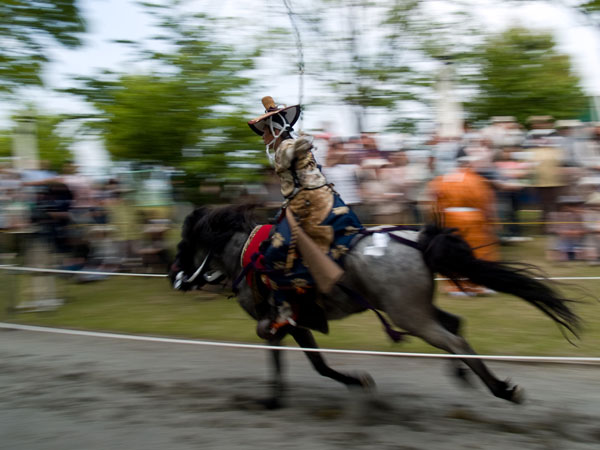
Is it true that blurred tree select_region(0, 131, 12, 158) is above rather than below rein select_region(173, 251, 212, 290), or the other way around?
below

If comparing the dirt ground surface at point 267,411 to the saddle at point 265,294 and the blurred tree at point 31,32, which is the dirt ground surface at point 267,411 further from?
the blurred tree at point 31,32

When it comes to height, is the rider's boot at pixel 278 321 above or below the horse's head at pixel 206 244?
below

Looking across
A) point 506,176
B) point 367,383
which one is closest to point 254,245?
point 367,383

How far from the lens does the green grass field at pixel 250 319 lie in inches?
225

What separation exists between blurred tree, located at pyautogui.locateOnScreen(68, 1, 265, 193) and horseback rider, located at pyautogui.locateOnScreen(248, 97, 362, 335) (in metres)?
4.12

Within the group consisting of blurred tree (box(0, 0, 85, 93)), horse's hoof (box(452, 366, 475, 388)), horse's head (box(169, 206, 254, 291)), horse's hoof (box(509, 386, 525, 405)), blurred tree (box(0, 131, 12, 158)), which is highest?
blurred tree (box(0, 0, 85, 93))

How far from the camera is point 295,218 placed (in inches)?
172

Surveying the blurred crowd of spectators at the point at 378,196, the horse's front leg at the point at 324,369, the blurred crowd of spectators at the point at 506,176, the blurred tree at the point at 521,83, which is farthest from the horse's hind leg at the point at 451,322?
the blurred tree at the point at 521,83

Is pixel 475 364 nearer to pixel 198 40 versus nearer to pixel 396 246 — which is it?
pixel 396 246

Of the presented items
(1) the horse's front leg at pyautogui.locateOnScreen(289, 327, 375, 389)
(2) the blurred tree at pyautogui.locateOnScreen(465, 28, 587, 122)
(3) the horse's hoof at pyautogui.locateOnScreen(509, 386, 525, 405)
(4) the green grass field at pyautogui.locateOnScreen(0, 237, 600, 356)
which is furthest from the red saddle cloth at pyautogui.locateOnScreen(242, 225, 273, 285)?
(2) the blurred tree at pyautogui.locateOnScreen(465, 28, 587, 122)

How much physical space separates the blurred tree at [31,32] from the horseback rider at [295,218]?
18.3 ft

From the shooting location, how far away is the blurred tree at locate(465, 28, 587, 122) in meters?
15.0

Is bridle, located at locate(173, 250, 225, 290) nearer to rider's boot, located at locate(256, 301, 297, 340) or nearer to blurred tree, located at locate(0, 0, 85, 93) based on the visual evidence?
rider's boot, located at locate(256, 301, 297, 340)

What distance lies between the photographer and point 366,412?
4258 millimetres
